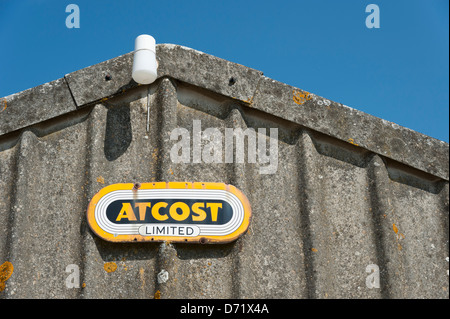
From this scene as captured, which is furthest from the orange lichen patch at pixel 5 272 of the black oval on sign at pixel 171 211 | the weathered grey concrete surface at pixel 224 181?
the black oval on sign at pixel 171 211

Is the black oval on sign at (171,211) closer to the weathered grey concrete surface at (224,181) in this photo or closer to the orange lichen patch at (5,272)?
the weathered grey concrete surface at (224,181)

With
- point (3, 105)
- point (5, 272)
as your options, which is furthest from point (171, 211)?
point (3, 105)

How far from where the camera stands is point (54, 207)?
3904 millimetres

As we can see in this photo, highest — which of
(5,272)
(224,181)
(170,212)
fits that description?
(224,181)

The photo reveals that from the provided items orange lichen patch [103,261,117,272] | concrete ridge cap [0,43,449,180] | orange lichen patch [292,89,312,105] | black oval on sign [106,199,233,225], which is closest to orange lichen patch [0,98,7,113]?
concrete ridge cap [0,43,449,180]

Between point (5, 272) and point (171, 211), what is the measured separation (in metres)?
1.14

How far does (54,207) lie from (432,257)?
8.49 feet

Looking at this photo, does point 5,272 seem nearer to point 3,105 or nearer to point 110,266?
point 110,266

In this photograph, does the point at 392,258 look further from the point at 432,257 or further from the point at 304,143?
the point at 304,143

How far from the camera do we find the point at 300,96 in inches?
161

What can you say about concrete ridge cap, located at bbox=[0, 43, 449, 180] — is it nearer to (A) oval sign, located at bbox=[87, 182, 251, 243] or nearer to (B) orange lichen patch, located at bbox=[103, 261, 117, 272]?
(A) oval sign, located at bbox=[87, 182, 251, 243]
